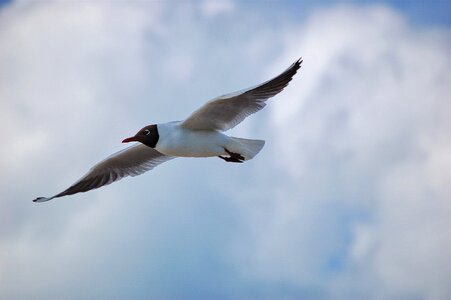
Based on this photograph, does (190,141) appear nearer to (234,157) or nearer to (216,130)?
(216,130)

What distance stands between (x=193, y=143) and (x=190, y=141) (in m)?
0.04

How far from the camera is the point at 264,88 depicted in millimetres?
8992

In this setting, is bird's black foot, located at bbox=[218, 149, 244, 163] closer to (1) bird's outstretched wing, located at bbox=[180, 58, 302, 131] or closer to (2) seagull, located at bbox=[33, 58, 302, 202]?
(2) seagull, located at bbox=[33, 58, 302, 202]

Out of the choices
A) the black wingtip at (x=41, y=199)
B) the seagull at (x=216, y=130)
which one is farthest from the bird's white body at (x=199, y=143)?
the black wingtip at (x=41, y=199)

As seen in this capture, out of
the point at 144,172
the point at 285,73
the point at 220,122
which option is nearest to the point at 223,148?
the point at 220,122

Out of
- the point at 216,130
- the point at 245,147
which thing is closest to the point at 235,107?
the point at 216,130

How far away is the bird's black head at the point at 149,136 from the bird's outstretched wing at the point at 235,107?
1.06ft

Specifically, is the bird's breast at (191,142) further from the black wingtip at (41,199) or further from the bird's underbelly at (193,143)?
the black wingtip at (41,199)

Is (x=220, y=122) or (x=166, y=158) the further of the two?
(x=166, y=158)

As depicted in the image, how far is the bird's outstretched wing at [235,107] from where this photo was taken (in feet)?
29.2

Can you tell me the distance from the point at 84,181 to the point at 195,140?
6.80 ft

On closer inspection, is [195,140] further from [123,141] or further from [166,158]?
[166,158]

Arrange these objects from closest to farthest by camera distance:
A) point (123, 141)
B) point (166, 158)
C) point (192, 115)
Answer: point (192, 115), point (123, 141), point (166, 158)

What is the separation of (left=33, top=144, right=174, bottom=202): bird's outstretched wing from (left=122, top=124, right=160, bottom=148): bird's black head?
3.43 ft
